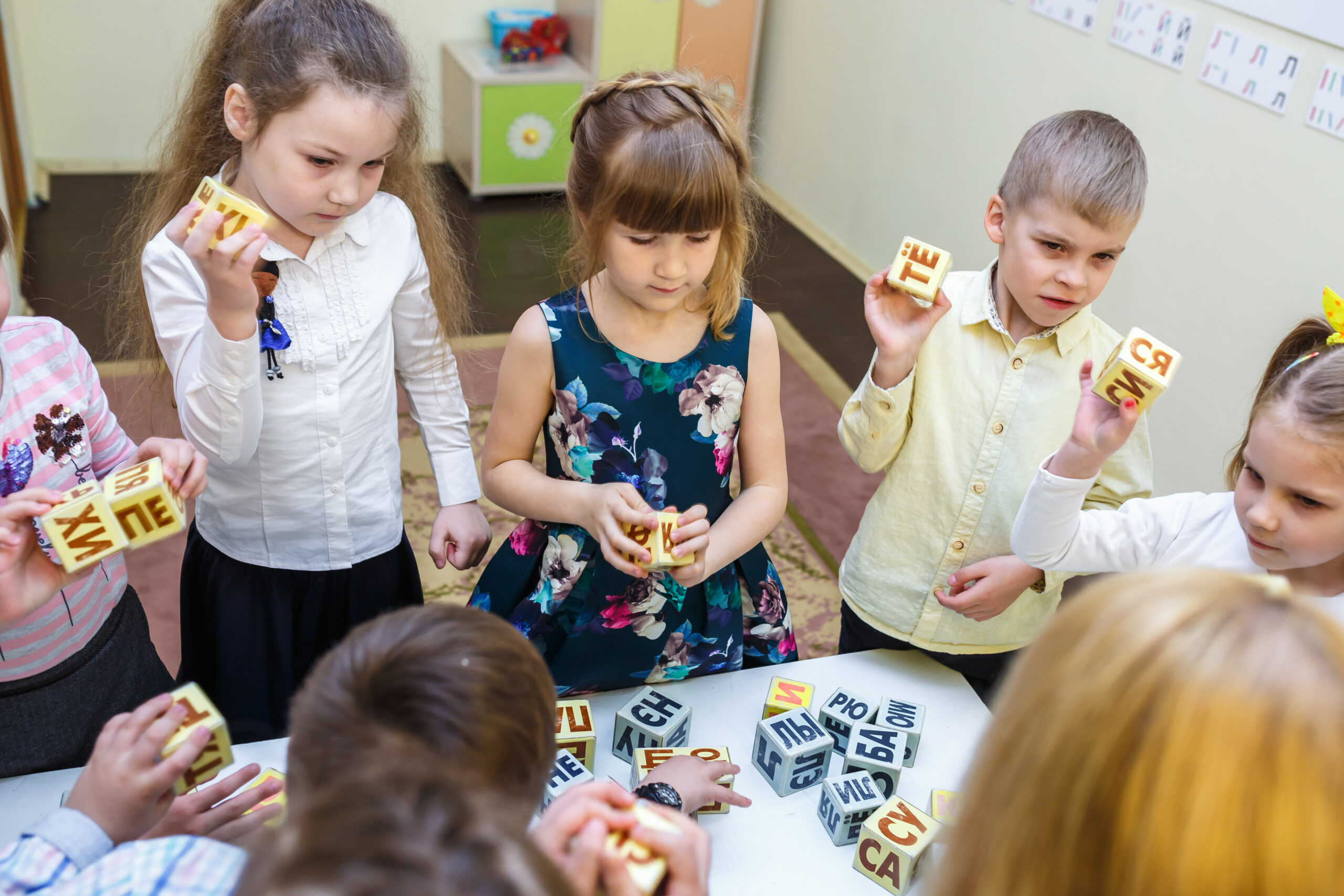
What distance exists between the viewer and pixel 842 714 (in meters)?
1.32

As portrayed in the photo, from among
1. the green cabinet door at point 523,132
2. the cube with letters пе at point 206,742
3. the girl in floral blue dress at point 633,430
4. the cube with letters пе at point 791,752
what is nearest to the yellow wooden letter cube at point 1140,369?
the girl in floral blue dress at point 633,430

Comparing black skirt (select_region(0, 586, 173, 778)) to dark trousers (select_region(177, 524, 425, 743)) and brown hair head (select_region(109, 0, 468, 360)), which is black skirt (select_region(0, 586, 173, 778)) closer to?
dark trousers (select_region(177, 524, 425, 743))

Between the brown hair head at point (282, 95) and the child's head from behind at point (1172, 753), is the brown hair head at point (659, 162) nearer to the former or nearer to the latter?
the brown hair head at point (282, 95)

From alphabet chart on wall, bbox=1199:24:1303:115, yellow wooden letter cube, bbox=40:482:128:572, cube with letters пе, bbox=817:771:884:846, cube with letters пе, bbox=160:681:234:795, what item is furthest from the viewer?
alphabet chart on wall, bbox=1199:24:1303:115

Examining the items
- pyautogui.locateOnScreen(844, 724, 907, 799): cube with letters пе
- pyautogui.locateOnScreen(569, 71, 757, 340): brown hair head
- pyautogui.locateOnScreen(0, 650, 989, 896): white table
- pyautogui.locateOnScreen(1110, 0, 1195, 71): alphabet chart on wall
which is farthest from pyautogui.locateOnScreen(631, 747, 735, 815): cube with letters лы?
pyautogui.locateOnScreen(1110, 0, 1195, 71): alphabet chart on wall

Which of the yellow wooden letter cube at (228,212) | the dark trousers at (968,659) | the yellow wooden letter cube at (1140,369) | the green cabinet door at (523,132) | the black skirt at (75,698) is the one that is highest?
the yellow wooden letter cube at (228,212)

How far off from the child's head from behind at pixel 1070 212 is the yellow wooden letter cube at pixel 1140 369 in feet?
0.60

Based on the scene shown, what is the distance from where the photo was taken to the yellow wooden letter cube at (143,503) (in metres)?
1.08

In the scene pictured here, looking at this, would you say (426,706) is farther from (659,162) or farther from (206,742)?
(659,162)

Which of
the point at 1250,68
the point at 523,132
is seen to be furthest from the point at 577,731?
the point at 523,132

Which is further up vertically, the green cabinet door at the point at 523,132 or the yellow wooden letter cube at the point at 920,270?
the yellow wooden letter cube at the point at 920,270

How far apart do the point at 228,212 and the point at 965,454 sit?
3.35 ft

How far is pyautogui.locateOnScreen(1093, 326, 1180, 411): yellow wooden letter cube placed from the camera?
1218mm

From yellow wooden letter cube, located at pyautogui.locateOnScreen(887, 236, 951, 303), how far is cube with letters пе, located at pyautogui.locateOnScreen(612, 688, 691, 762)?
24.6 inches
